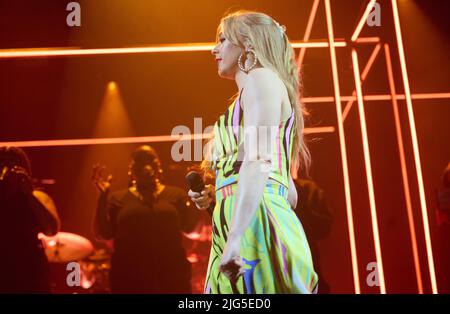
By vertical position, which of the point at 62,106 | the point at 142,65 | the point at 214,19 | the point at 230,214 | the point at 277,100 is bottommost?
the point at 230,214

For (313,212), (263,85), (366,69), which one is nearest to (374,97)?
(366,69)

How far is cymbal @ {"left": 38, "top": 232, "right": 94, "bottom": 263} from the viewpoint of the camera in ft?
7.23

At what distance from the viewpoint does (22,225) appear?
2225mm

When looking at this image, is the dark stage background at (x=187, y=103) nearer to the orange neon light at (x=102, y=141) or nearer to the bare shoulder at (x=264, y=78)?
the orange neon light at (x=102, y=141)

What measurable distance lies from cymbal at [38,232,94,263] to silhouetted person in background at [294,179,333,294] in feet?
3.11

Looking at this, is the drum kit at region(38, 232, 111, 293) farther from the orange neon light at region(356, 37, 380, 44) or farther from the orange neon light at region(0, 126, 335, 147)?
the orange neon light at region(356, 37, 380, 44)

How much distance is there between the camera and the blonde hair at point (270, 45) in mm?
1487

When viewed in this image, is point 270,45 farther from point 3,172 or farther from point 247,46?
point 3,172

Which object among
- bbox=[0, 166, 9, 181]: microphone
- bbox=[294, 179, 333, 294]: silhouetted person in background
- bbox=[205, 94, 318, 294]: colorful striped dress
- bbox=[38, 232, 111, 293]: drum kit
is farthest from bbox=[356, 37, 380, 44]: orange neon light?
bbox=[0, 166, 9, 181]: microphone

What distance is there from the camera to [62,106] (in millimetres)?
2391

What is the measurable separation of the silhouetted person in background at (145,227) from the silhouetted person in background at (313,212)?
0.48 m
